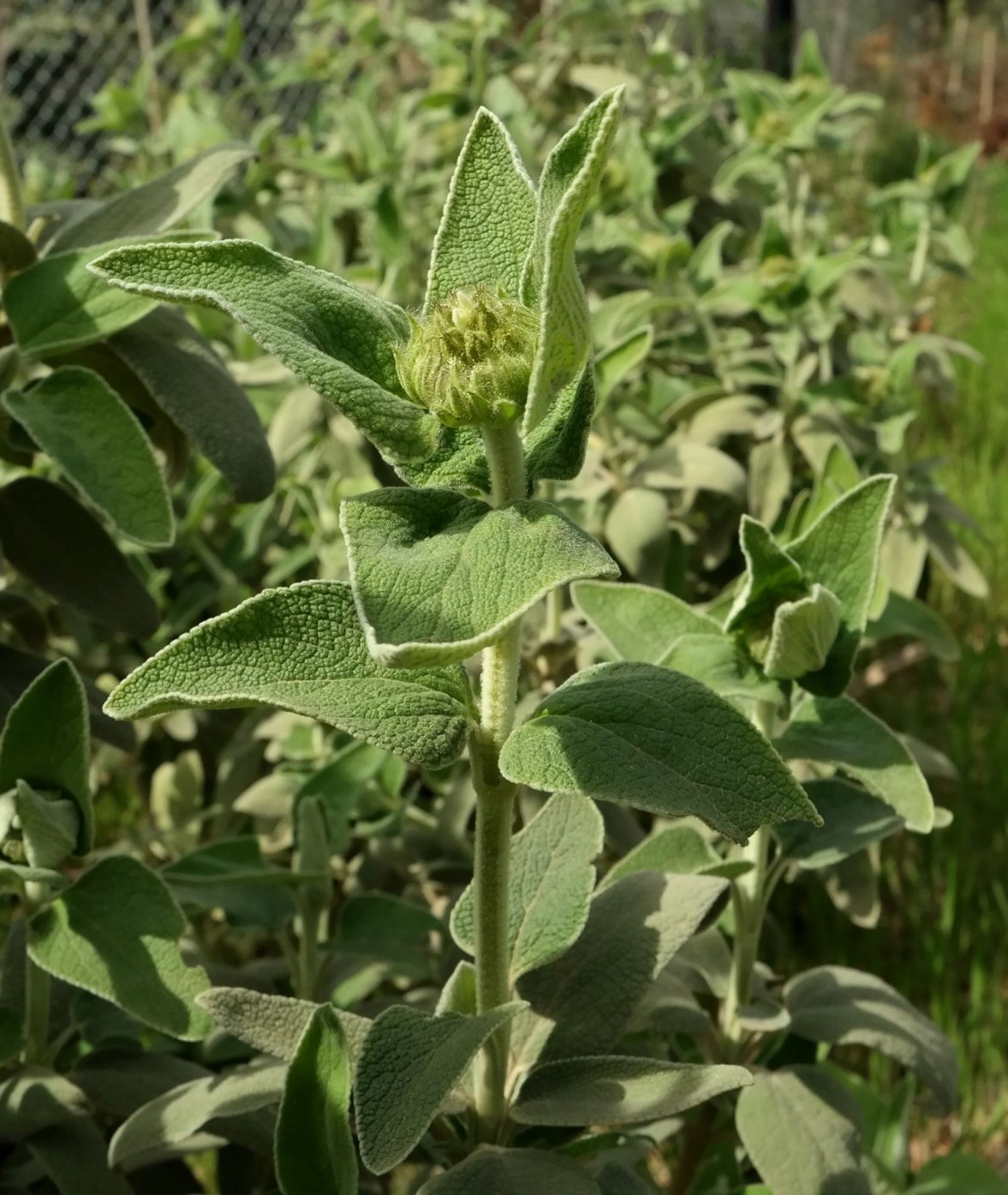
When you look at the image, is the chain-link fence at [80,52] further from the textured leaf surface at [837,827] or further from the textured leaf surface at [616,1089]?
the textured leaf surface at [616,1089]

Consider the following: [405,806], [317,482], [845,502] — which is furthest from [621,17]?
[845,502]

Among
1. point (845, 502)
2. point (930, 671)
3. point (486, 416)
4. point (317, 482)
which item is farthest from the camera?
point (930, 671)

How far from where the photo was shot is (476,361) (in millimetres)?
610

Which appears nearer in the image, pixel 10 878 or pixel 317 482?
pixel 10 878

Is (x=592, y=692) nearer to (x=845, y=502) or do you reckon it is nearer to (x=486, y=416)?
(x=486, y=416)

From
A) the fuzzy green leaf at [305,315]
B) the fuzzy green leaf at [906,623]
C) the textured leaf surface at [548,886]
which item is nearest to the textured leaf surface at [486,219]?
the fuzzy green leaf at [305,315]

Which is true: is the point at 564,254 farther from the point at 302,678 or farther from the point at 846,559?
the point at 846,559

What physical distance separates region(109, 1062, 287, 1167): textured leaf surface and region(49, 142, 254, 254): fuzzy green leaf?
2.01ft

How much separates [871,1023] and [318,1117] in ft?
1.59

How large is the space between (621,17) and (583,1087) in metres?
2.45

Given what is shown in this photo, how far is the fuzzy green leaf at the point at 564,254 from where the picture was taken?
546mm

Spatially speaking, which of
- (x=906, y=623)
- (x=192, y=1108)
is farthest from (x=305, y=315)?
(x=906, y=623)

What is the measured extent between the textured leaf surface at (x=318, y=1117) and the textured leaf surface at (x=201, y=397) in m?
0.48

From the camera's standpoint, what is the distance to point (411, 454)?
0.65m
